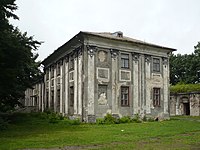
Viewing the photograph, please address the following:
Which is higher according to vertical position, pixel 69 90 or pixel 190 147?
pixel 69 90

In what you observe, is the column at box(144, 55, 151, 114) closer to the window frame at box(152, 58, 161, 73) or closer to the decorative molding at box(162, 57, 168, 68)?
the window frame at box(152, 58, 161, 73)

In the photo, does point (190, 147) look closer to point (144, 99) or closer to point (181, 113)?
point (144, 99)

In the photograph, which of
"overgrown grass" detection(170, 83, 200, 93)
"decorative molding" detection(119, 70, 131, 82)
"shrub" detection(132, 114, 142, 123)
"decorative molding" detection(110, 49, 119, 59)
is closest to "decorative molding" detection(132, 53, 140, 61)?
"decorative molding" detection(119, 70, 131, 82)

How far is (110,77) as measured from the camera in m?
27.6

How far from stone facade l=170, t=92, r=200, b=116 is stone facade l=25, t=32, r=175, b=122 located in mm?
12416

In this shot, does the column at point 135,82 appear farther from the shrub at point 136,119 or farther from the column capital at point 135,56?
the shrub at point 136,119

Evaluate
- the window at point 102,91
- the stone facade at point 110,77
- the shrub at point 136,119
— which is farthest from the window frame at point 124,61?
the shrub at point 136,119

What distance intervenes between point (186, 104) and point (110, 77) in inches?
842

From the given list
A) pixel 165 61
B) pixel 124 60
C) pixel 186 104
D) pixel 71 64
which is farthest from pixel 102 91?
pixel 186 104

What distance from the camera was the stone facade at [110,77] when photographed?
2642 centimetres

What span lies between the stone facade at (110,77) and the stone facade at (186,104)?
40.7ft

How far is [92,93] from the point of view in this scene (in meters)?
26.3

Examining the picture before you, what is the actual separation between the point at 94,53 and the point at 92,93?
368 cm

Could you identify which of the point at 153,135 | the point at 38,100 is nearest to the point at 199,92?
the point at 38,100
